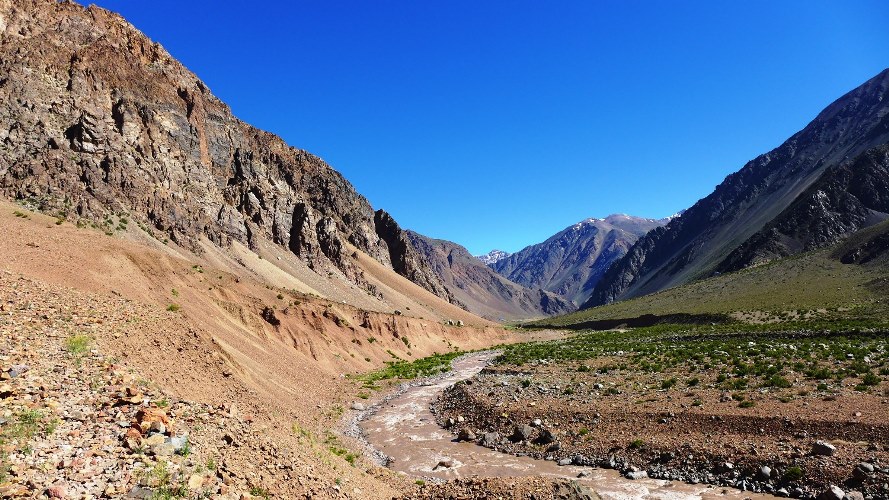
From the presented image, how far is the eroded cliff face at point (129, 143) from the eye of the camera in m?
63.2

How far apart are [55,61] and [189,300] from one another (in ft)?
228

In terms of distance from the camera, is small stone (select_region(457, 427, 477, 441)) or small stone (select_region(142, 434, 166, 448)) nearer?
small stone (select_region(142, 434, 166, 448))

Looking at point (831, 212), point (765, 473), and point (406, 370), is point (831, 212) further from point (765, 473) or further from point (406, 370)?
point (765, 473)

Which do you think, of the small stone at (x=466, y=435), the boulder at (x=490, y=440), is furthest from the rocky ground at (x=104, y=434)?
the small stone at (x=466, y=435)

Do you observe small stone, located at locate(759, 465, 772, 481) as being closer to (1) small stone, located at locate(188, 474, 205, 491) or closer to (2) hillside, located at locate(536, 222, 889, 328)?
(1) small stone, located at locate(188, 474, 205, 491)

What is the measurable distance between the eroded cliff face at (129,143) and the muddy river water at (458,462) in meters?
52.2

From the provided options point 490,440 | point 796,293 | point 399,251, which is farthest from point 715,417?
point 399,251

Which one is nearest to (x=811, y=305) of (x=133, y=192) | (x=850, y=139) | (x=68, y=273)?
(x=68, y=273)

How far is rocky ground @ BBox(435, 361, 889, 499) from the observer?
14.7 m

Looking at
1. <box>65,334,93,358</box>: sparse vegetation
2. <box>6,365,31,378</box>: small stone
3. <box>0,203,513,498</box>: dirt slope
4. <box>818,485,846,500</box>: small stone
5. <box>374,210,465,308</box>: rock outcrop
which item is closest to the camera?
<box>6,365,31,378</box>: small stone

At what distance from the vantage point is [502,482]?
12578 mm

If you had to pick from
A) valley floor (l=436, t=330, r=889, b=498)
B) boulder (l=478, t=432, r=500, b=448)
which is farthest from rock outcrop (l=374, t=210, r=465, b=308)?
boulder (l=478, t=432, r=500, b=448)

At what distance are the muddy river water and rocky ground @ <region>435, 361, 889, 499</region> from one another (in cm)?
61

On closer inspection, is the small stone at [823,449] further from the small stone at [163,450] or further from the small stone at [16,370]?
the small stone at [16,370]
